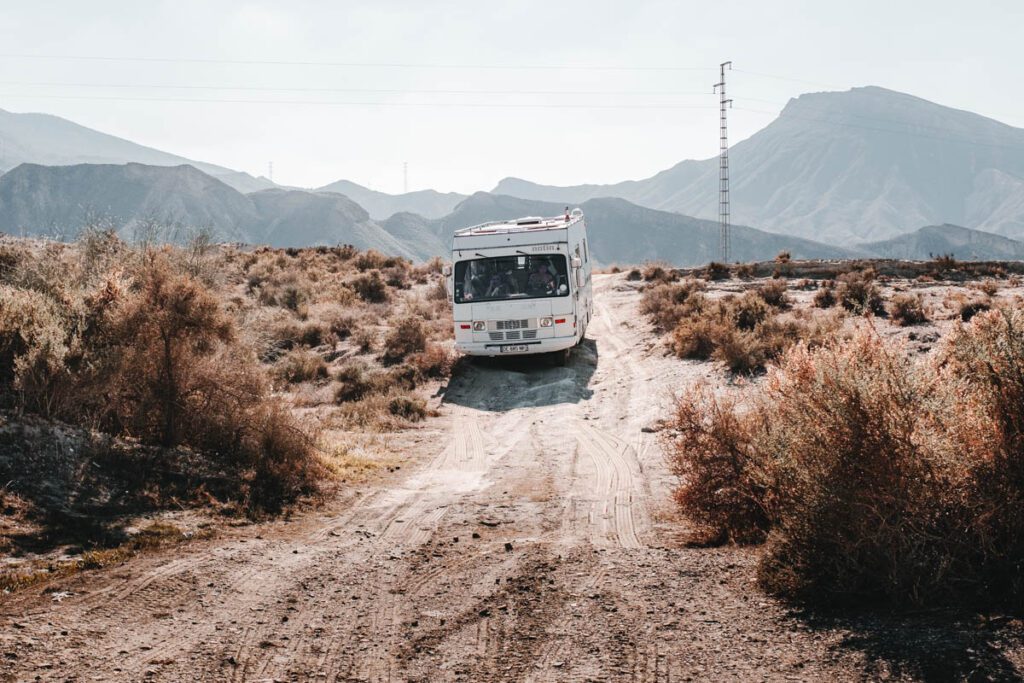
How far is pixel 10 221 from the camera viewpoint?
144500 mm

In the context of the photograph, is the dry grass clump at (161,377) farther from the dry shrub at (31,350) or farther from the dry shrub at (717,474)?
the dry shrub at (717,474)

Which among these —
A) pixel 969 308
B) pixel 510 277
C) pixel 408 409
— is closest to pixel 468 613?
pixel 408 409

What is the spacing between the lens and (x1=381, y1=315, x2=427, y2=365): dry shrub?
18.2 meters

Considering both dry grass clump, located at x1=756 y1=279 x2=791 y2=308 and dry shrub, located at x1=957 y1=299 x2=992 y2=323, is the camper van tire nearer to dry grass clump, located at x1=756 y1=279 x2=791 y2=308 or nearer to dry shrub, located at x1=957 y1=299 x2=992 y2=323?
dry grass clump, located at x1=756 y1=279 x2=791 y2=308

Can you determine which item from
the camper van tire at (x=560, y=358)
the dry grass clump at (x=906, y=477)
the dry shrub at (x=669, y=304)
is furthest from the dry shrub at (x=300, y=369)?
the dry grass clump at (x=906, y=477)

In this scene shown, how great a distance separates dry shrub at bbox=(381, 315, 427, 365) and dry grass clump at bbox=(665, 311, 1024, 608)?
533 inches

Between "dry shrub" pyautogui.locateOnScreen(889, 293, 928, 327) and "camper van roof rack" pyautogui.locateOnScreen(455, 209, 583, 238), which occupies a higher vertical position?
"camper van roof rack" pyautogui.locateOnScreen(455, 209, 583, 238)

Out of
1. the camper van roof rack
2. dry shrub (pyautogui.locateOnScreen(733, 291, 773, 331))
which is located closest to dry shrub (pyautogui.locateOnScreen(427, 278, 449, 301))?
the camper van roof rack

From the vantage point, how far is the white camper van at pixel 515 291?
16.5m

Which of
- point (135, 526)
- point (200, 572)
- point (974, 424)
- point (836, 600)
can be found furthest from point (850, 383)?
point (135, 526)

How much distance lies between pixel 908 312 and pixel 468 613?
15.4m

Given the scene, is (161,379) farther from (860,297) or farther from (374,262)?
(374,262)

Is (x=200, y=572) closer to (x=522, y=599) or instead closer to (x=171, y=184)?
(x=522, y=599)

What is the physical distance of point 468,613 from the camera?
17.3ft
